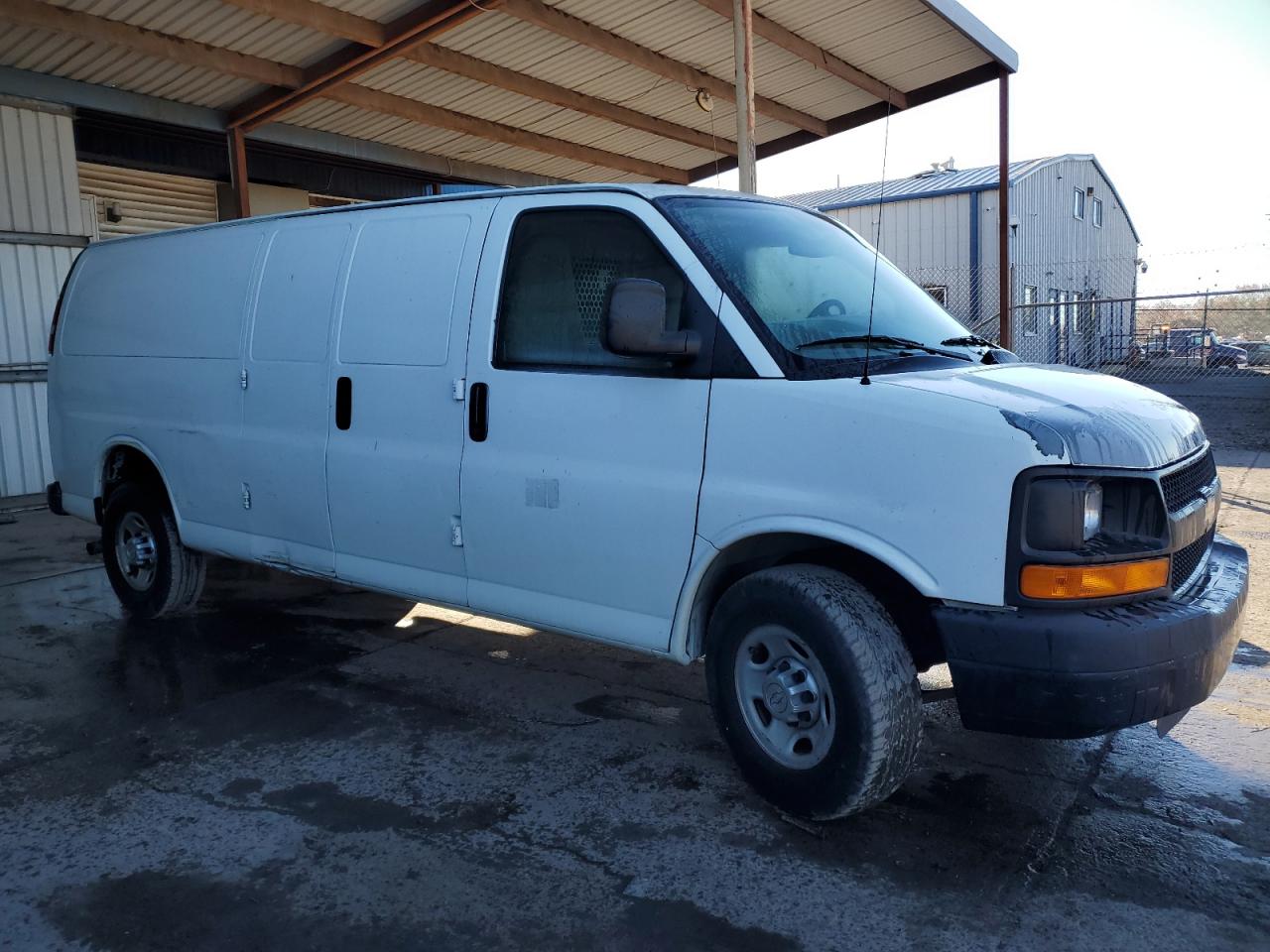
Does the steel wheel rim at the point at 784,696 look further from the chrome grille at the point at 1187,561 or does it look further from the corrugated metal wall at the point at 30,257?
the corrugated metal wall at the point at 30,257

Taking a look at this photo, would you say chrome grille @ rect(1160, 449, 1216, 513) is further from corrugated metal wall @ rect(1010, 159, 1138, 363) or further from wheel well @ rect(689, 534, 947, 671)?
corrugated metal wall @ rect(1010, 159, 1138, 363)

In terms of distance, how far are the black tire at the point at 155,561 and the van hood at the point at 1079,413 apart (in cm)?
420

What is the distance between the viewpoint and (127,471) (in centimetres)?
595

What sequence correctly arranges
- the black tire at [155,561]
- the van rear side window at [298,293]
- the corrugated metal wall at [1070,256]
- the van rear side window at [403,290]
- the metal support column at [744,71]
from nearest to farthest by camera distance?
the van rear side window at [403,290], the van rear side window at [298,293], the black tire at [155,561], the metal support column at [744,71], the corrugated metal wall at [1070,256]

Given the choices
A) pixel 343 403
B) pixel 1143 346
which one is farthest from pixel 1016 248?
pixel 343 403

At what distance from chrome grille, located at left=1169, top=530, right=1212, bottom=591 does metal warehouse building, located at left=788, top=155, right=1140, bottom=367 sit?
724 inches

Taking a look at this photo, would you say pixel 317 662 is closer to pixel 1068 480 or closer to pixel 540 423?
pixel 540 423

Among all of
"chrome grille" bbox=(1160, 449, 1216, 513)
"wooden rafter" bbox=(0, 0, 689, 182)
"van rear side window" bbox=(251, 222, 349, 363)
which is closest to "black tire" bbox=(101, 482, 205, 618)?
"van rear side window" bbox=(251, 222, 349, 363)

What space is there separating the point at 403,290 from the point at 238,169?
A: 296 inches

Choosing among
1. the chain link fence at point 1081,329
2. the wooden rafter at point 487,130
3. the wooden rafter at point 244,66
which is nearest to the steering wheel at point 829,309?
the wooden rafter at point 244,66

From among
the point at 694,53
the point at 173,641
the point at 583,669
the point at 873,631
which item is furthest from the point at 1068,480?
the point at 694,53

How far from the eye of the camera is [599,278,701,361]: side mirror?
3299 mm

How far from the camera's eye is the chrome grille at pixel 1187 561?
10.1 feet

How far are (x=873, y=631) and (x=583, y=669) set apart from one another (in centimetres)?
220
